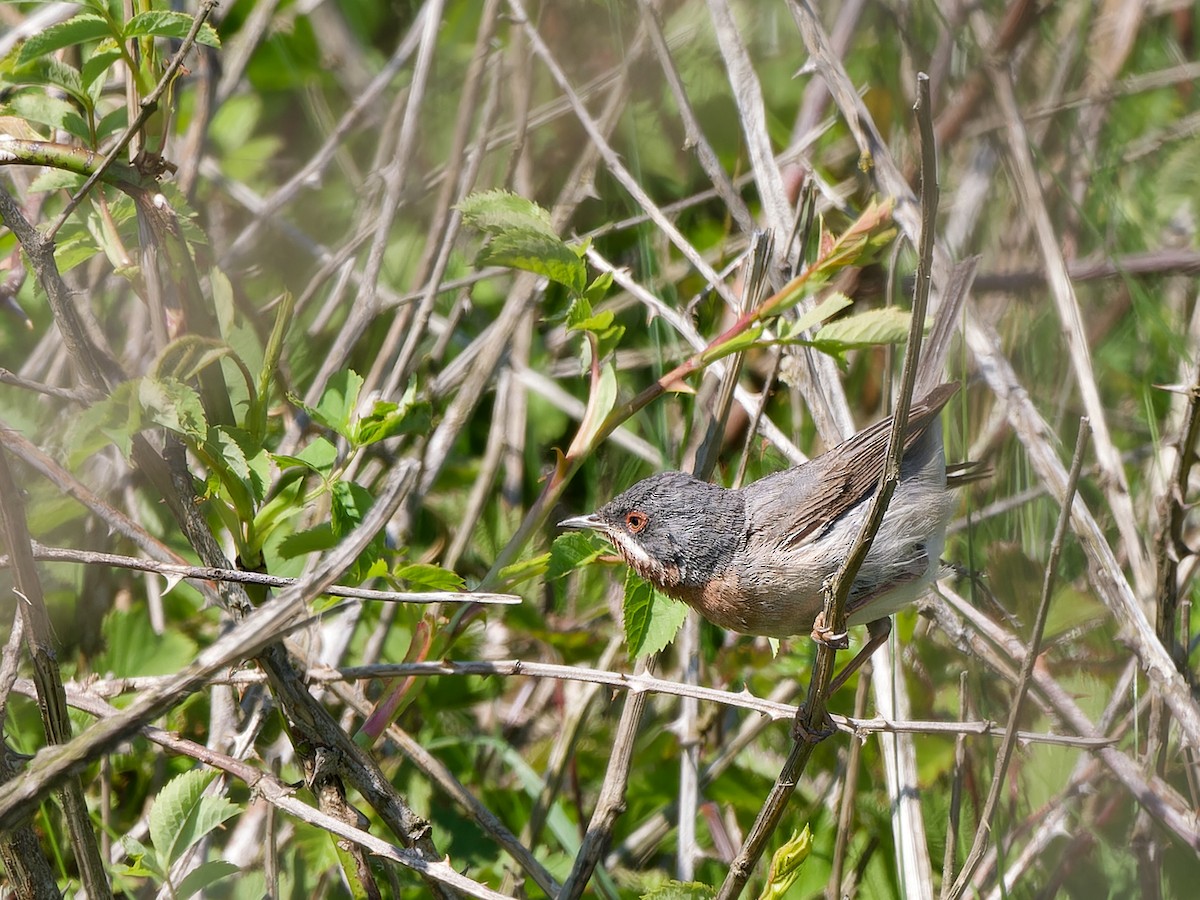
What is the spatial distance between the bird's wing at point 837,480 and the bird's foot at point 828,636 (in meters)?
0.75

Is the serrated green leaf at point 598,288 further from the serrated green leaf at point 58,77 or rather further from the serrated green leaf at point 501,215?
the serrated green leaf at point 58,77

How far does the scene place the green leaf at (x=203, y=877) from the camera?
2.52m

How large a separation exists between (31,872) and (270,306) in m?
1.85

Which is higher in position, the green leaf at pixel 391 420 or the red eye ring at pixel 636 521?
the green leaf at pixel 391 420

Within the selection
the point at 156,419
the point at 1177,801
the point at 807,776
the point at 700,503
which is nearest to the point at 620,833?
the point at 807,776

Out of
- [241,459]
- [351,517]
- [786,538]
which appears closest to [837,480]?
[786,538]

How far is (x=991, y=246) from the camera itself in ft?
17.7

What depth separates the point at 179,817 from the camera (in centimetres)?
245

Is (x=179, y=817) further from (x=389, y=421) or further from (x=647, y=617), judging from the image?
(x=647, y=617)

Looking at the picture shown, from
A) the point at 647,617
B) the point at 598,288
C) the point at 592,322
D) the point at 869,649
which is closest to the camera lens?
the point at 592,322

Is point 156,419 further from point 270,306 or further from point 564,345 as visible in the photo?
point 564,345

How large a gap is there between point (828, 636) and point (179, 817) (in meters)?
1.44

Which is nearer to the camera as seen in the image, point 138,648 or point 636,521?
point 636,521

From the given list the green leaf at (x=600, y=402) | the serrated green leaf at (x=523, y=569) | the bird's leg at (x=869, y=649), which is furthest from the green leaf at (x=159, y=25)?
the bird's leg at (x=869, y=649)
